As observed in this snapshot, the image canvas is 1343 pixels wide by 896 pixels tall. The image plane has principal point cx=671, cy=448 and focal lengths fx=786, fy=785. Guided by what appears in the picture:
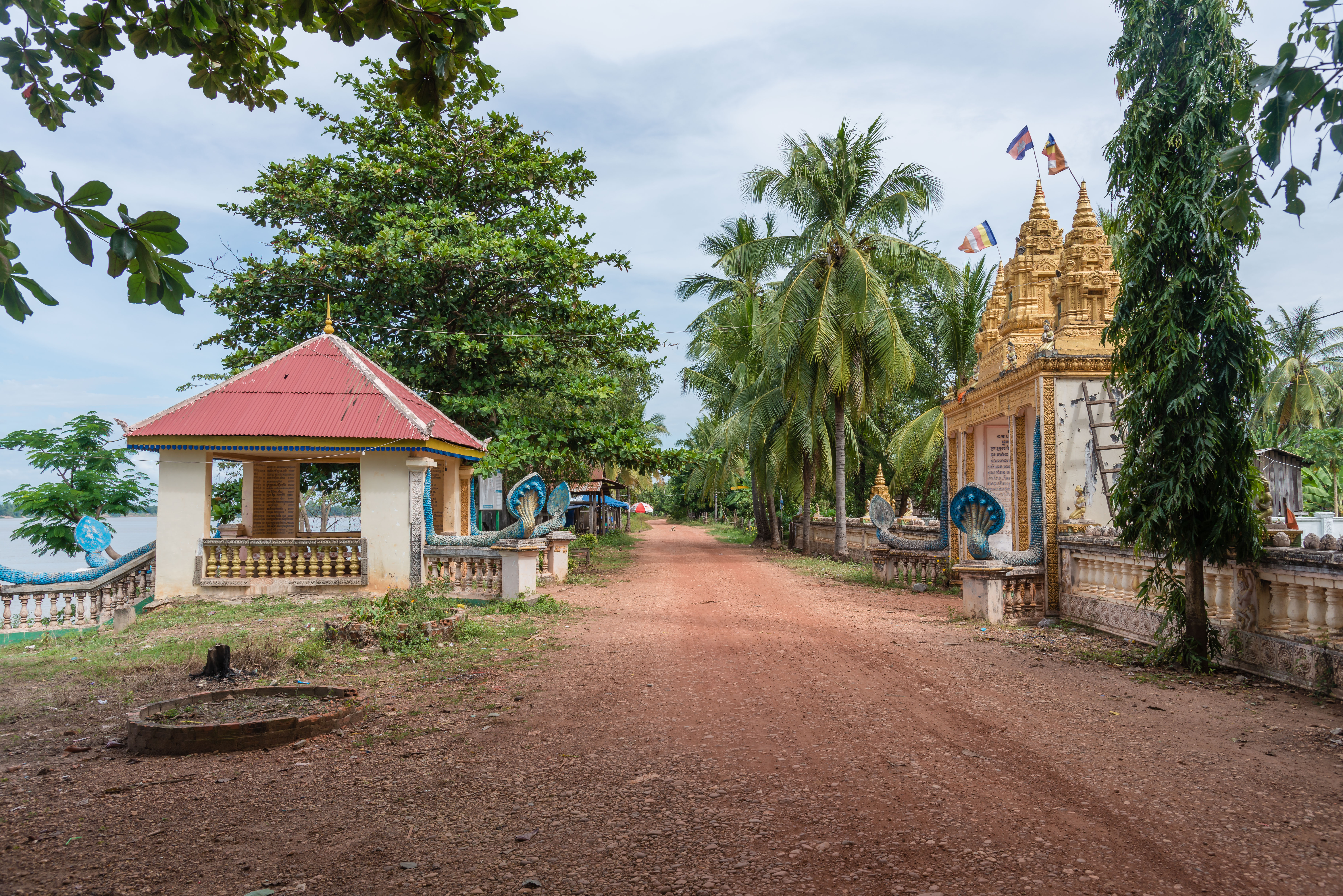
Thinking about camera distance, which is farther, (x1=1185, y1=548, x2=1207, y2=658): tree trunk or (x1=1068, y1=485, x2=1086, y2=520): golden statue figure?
(x1=1068, y1=485, x2=1086, y2=520): golden statue figure

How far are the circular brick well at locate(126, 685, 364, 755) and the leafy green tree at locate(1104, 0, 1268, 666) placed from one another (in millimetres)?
6829

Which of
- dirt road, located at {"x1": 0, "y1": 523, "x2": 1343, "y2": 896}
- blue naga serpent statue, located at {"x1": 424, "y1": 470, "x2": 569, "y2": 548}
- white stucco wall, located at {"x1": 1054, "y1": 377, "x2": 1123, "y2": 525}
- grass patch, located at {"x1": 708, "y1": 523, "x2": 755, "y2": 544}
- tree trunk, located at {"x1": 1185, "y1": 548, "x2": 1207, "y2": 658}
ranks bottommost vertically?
grass patch, located at {"x1": 708, "y1": 523, "x2": 755, "y2": 544}

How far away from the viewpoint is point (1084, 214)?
11.4m

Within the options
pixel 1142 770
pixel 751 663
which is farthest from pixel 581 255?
pixel 1142 770

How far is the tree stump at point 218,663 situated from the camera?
6711 mm

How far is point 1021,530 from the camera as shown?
41.5 ft

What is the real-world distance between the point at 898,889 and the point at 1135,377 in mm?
6011

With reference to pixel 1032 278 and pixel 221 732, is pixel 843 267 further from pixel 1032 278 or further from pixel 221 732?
pixel 221 732

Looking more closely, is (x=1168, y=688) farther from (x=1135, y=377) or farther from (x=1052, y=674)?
(x=1135, y=377)

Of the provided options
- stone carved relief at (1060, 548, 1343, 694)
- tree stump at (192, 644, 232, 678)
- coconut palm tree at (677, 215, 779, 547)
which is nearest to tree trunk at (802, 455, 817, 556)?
coconut palm tree at (677, 215, 779, 547)

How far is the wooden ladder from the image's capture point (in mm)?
10516

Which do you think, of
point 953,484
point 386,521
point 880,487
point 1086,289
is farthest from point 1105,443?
point 386,521

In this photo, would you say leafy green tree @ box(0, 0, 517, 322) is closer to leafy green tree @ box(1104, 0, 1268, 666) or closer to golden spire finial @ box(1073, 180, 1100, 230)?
leafy green tree @ box(1104, 0, 1268, 666)

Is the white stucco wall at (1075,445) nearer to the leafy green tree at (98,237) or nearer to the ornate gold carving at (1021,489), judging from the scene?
the ornate gold carving at (1021,489)
